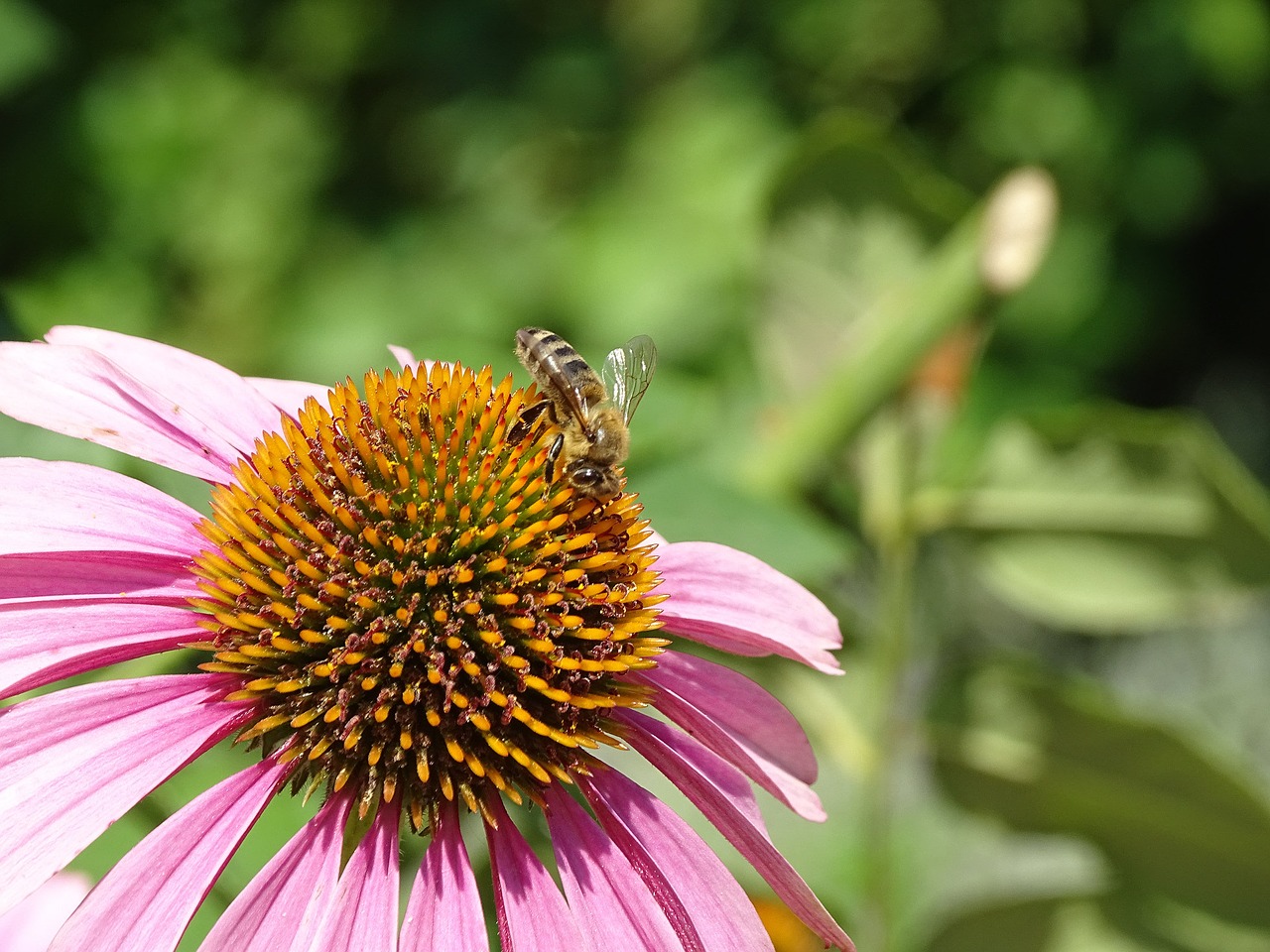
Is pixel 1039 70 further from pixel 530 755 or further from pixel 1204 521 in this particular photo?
pixel 530 755

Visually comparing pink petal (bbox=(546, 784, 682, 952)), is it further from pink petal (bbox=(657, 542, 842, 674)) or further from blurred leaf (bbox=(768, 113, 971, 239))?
blurred leaf (bbox=(768, 113, 971, 239))

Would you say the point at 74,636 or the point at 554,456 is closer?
the point at 74,636

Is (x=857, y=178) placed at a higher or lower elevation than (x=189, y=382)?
higher

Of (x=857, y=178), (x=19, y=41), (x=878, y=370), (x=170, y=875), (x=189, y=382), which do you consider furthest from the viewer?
(x=19, y=41)

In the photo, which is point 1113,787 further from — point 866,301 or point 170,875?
point 170,875

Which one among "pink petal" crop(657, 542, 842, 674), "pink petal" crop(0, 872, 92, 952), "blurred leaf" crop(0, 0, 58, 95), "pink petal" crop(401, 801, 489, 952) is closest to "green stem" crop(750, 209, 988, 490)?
"pink petal" crop(657, 542, 842, 674)

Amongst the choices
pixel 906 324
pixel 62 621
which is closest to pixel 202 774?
pixel 62 621

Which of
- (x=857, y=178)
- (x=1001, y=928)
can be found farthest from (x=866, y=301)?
(x=1001, y=928)
